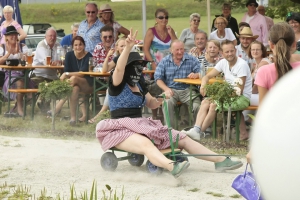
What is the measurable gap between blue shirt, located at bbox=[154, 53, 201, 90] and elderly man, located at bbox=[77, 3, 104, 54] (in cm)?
203

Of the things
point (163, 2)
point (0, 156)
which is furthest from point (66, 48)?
point (163, 2)

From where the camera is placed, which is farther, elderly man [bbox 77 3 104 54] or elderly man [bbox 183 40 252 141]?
elderly man [bbox 77 3 104 54]

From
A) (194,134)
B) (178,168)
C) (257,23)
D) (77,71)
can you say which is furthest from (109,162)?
(257,23)

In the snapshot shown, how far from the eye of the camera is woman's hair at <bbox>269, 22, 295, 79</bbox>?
18.0 feet

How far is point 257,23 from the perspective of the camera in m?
14.7

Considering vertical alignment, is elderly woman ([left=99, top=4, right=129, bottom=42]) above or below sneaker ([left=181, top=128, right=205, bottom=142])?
above

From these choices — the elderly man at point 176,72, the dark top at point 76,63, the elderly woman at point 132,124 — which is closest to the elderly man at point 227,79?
the elderly man at point 176,72

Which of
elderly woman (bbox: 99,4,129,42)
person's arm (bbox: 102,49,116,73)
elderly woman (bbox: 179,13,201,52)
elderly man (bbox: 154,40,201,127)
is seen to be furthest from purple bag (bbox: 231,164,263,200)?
elderly woman (bbox: 179,13,201,52)

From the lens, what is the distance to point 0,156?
8742 millimetres

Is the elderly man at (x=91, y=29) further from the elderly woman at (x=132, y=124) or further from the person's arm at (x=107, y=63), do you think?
the elderly woman at (x=132, y=124)

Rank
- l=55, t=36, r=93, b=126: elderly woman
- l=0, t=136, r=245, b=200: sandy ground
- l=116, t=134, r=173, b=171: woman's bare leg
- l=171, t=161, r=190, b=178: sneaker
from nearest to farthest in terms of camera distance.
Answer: l=0, t=136, r=245, b=200: sandy ground → l=171, t=161, r=190, b=178: sneaker → l=116, t=134, r=173, b=171: woman's bare leg → l=55, t=36, r=93, b=126: elderly woman

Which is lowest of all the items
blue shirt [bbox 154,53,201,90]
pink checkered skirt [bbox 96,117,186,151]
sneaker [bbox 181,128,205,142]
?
sneaker [bbox 181,128,205,142]

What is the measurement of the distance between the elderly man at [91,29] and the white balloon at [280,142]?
9716 mm

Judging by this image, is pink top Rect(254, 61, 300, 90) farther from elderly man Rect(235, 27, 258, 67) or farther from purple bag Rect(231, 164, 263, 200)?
elderly man Rect(235, 27, 258, 67)
